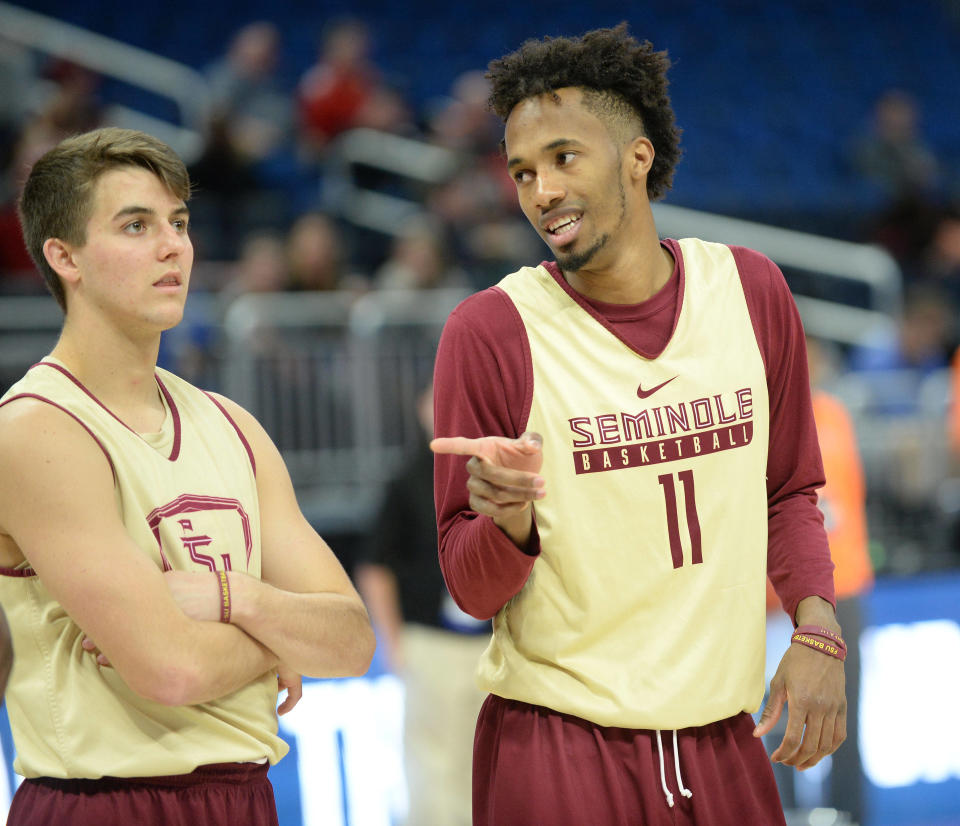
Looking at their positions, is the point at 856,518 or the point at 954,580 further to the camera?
the point at 954,580

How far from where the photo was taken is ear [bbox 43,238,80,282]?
8.56 feet

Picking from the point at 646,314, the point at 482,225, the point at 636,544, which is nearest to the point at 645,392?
the point at 646,314

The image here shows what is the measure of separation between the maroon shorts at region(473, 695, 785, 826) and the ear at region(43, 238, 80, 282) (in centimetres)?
124

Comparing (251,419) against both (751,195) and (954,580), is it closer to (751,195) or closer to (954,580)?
(954,580)

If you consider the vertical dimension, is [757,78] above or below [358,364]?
above

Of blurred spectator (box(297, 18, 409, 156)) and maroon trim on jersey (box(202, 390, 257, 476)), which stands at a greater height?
blurred spectator (box(297, 18, 409, 156))

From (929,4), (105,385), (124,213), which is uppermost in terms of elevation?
(929,4)

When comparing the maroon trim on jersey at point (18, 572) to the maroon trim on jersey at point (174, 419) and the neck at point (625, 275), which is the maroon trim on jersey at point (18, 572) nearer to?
the maroon trim on jersey at point (174, 419)

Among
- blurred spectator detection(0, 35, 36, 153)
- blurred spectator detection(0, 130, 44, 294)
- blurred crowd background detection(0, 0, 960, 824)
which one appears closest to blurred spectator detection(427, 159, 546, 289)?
blurred crowd background detection(0, 0, 960, 824)

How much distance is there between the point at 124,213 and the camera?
2607mm

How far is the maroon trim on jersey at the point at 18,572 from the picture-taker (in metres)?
2.50

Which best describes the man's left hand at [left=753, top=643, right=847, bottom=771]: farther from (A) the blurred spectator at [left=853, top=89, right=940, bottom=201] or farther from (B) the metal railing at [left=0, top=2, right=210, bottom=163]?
(A) the blurred spectator at [left=853, top=89, right=940, bottom=201]

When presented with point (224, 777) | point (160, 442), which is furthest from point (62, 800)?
point (160, 442)

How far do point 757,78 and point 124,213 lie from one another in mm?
12449
